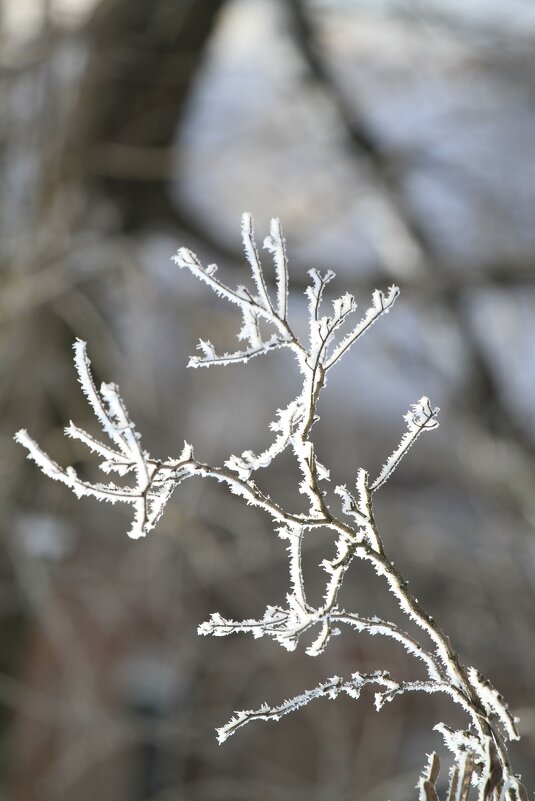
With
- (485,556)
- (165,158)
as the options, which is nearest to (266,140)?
(165,158)

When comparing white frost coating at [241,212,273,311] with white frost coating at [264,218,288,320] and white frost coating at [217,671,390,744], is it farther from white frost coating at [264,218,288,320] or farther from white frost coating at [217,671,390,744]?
white frost coating at [217,671,390,744]

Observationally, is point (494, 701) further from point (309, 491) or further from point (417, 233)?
point (417, 233)

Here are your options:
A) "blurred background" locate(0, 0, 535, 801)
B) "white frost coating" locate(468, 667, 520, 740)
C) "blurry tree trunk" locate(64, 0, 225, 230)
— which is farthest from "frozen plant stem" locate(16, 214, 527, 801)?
"blurry tree trunk" locate(64, 0, 225, 230)

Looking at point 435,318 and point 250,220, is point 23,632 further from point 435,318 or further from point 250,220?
point 250,220

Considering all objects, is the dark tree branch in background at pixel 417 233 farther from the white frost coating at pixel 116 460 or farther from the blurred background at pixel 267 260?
the white frost coating at pixel 116 460

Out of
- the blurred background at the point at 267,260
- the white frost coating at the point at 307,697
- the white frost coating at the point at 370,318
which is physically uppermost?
the blurred background at the point at 267,260

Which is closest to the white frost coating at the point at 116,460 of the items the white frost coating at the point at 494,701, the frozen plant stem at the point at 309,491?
the frozen plant stem at the point at 309,491

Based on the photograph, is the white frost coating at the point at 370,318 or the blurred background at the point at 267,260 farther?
the blurred background at the point at 267,260

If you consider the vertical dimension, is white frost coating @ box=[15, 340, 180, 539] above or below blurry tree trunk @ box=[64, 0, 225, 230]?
below
